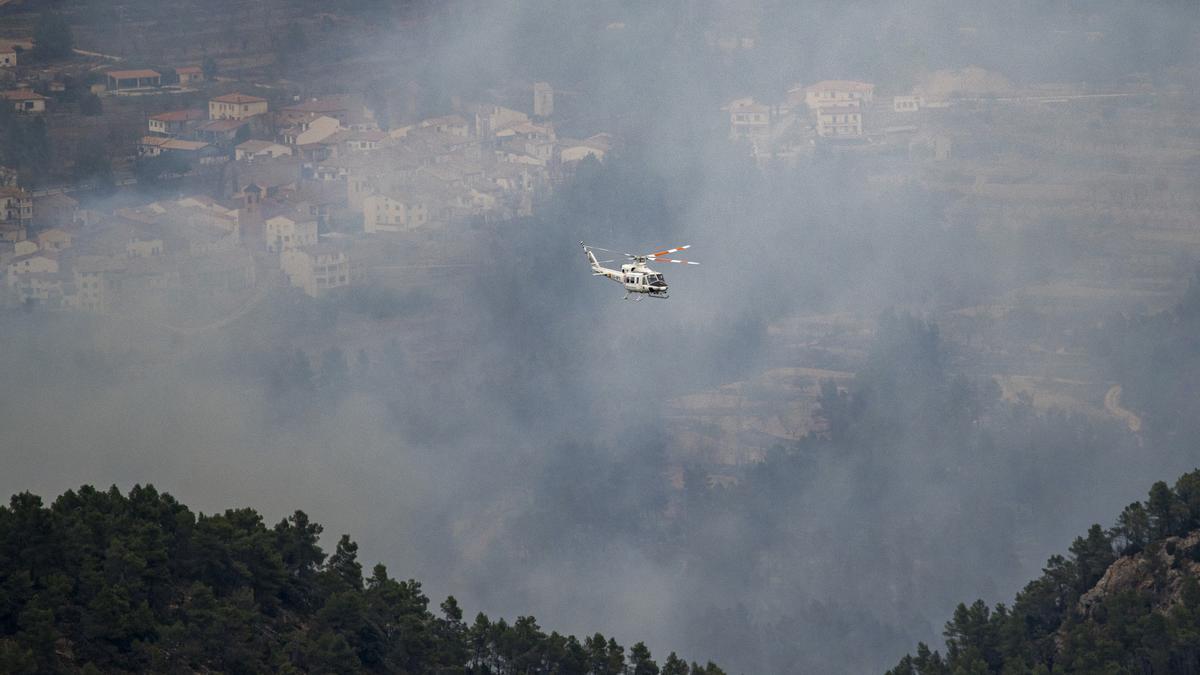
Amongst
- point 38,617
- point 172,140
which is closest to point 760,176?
point 172,140

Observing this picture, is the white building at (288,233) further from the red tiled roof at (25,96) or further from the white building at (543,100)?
the white building at (543,100)

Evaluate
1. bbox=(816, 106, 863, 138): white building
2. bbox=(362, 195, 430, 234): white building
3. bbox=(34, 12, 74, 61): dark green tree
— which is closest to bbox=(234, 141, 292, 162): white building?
bbox=(362, 195, 430, 234): white building

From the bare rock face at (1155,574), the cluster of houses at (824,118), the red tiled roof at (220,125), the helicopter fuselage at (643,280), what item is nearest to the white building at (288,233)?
the red tiled roof at (220,125)

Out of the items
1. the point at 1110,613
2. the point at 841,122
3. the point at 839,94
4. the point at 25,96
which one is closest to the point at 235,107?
the point at 25,96

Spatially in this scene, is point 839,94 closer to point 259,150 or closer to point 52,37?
point 259,150

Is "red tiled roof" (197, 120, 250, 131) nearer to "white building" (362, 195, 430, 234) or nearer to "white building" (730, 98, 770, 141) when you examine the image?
"white building" (362, 195, 430, 234)

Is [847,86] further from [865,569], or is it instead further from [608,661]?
[608,661]
